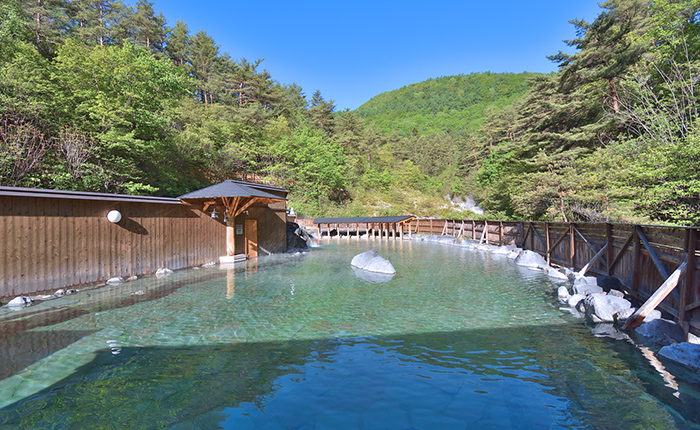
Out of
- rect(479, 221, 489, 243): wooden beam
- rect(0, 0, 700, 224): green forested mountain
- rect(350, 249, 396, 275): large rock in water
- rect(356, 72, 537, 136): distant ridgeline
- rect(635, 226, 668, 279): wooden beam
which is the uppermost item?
rect(356, 72, 537, 136): distant ridgeline

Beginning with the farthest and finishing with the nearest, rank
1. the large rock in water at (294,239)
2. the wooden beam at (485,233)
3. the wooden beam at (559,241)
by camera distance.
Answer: the wooden beam at (485,233) < the large rock in water at (294,239) < the wooden beam at (559,241)

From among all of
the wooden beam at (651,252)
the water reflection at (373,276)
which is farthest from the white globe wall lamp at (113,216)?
the wooden beam at (651,252)

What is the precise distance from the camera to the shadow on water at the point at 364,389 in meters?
3.07

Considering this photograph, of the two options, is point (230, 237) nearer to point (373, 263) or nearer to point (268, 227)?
point (268, 227)

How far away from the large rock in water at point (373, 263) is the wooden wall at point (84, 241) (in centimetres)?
672

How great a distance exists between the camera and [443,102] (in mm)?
96312

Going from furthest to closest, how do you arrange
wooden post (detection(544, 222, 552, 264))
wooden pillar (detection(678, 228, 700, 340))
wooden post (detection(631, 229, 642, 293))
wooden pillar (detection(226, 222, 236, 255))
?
wooden pillar (detection(226, 222, 236, 255)) → wooden post (detection(544, 222, 552, 264)) → wooden post (detection(631, 229, 642, 293)) → wooden pillar (detection(678, 228, 700, 340))

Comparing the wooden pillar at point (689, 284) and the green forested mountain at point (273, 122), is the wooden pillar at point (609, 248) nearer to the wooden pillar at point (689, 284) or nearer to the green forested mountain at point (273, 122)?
the wooden pillar at point (689, 284)

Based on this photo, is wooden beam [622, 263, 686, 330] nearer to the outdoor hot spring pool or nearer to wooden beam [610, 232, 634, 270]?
the outdoor hot spring pool

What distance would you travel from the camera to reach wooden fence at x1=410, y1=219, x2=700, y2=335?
4744 millimetres

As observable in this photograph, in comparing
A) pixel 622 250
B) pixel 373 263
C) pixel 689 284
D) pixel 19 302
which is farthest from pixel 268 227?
pixel 689 284

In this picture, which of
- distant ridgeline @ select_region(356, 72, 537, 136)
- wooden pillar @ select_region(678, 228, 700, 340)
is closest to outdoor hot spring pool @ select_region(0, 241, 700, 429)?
wooden pillar @ select_region(678, 228, 700, 340)

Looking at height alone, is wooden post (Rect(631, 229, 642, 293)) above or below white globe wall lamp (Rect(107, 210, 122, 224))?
below

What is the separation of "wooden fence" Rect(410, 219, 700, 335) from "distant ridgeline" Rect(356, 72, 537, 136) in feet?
225
